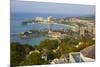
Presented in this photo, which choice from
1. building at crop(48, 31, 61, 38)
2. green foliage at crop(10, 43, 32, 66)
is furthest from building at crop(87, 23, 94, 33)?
green foliage at crop(10, 43, 32, 66)

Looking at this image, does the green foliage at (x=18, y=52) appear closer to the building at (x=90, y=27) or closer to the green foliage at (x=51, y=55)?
the green foliage at (x=51, y=55)

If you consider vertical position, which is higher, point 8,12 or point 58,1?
point 58,1

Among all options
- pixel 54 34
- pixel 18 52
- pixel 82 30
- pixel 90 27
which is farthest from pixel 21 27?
pixel 90 27

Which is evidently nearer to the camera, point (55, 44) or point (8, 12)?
point (8, 12)

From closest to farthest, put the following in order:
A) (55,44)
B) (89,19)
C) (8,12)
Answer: (8,12) < (55,44) < (89,19)

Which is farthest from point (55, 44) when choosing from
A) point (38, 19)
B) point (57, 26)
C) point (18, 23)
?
point (18, 23)

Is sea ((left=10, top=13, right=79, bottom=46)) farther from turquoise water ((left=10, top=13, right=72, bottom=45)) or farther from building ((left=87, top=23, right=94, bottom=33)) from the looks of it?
building ((left=87, top=23, right=94, bottom=33))

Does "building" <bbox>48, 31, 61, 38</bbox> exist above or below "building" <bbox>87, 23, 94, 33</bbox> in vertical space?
below

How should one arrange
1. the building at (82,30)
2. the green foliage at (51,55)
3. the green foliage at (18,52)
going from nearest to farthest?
1. the green foliage at (18,52)
2. the green foliage at (51,55)
3. the building at (82,30)

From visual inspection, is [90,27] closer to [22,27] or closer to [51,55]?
[51,55]

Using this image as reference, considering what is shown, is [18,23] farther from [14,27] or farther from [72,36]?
[72,36]

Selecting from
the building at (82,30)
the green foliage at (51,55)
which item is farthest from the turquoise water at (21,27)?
the building at (82,30)
